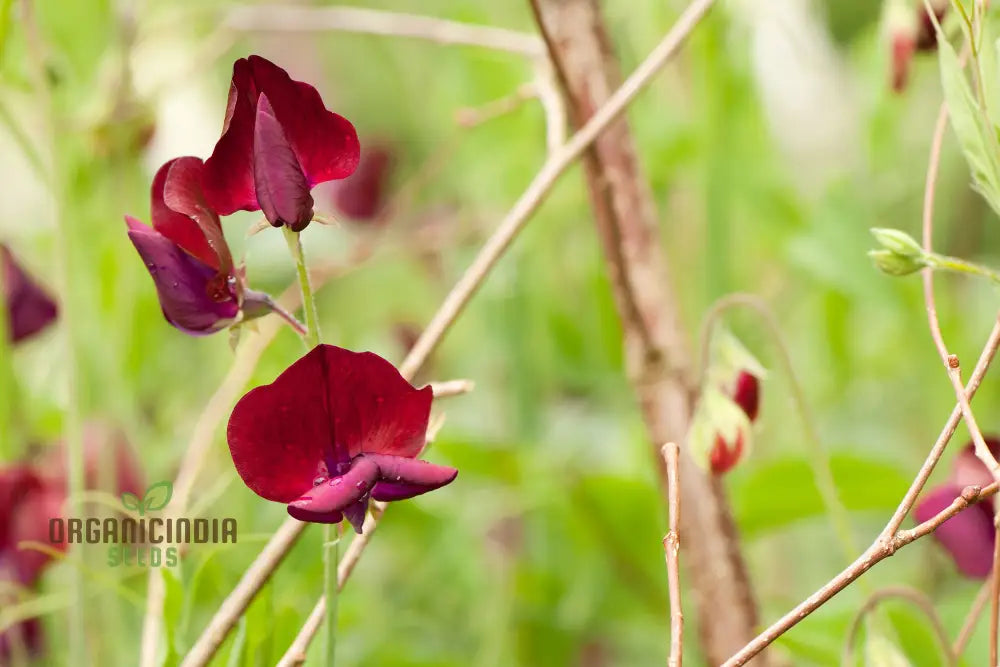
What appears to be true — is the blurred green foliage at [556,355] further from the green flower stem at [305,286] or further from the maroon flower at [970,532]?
the green flower stem at [305,286]

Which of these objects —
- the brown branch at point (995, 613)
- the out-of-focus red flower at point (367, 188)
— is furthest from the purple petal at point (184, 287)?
the out-of-focus red flower at point (367, 188)

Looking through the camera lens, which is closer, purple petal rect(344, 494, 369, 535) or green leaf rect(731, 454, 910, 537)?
purple petal rect(344, 494, 369, 535)

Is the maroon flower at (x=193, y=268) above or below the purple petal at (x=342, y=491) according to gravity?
above

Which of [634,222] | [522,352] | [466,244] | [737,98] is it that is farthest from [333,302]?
[634,222]

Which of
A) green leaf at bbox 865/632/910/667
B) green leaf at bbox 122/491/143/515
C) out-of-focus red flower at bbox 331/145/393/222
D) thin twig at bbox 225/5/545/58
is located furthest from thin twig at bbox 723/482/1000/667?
out-of-focus red flower at bbox 331/145/393/222

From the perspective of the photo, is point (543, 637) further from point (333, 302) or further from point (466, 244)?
point (333, 302)

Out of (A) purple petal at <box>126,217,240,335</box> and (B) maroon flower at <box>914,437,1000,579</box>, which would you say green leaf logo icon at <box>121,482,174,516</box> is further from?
(B) maroon flower at <box>914,437,1000,579</box>
